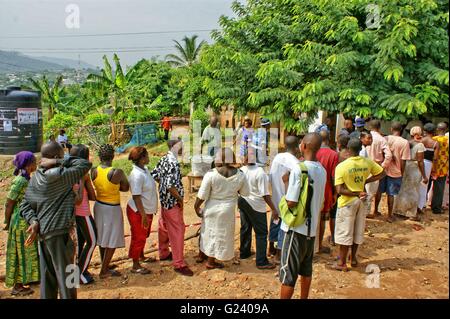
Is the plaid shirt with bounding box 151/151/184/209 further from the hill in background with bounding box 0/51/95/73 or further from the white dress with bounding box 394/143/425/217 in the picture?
the hill in background with bounding box 0/51/95/73

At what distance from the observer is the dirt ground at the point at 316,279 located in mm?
4297

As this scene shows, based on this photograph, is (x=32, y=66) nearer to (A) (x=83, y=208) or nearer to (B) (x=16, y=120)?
(B) (x=16, y=120)

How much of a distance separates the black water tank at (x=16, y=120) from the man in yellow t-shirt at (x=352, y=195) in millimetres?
12996

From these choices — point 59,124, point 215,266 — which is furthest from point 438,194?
point 59,124

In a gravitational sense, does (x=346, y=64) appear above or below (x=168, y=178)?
above

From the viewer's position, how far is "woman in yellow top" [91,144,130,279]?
4516 mm

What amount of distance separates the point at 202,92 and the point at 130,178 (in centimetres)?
787

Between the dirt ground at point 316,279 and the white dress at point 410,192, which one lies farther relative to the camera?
the white dress at point 410,192

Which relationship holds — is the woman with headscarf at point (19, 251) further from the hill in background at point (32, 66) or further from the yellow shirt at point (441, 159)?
the hill in background at point (32, 66)

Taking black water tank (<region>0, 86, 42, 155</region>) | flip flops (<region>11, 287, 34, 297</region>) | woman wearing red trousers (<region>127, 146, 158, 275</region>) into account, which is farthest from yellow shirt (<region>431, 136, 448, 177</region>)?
black water tank (<region>0, 86, 42, 155</region>)

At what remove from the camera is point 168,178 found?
471 cm

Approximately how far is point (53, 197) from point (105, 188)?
1024mm

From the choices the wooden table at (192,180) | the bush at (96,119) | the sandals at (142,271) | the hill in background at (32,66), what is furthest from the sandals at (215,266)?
the hill in background at (32,66)
